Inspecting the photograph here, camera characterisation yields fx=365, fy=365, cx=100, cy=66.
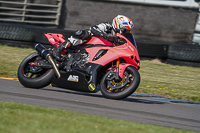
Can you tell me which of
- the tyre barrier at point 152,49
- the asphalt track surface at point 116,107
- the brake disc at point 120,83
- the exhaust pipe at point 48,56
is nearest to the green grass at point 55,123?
the asphalt track surface at point 116,107

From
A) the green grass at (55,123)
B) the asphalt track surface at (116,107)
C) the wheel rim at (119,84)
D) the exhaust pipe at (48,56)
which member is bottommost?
the asphalt track surface at (116,107)

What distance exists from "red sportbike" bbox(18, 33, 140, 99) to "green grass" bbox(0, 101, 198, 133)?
1676 millimetres

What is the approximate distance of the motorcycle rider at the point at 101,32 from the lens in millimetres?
6744

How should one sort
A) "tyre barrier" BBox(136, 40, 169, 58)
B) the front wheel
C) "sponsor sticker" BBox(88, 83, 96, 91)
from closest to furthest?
the front wheel < "sponsor sticker" BBox(88, 83, 96, 91) < "tyre barrier" BBox(136, 40, 169, 58)

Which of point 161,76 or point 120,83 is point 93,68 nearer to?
point 120,83

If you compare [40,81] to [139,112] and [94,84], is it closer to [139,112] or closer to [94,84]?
[94,84]

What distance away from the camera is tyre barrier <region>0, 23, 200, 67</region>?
12312 millimetres

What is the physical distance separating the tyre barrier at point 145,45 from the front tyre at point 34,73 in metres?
5.66

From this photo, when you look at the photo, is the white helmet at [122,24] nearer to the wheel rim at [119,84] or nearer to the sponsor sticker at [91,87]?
the wheel rim at [119,84]

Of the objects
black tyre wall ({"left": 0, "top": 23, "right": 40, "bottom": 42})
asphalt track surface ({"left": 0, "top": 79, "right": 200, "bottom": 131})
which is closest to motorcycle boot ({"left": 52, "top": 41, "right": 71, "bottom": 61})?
asphalt track surface ({"left": 0, "top": 79, "right": 200, "bottom": 131})

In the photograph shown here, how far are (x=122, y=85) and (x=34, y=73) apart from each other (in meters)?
1.86

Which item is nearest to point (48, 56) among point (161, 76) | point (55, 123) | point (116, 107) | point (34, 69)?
point (34, 69)

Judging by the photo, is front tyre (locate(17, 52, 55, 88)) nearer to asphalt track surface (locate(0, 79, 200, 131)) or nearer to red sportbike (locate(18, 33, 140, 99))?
red sportbike (locate(18, 33, 140, 99))

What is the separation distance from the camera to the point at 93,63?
6.70 m
